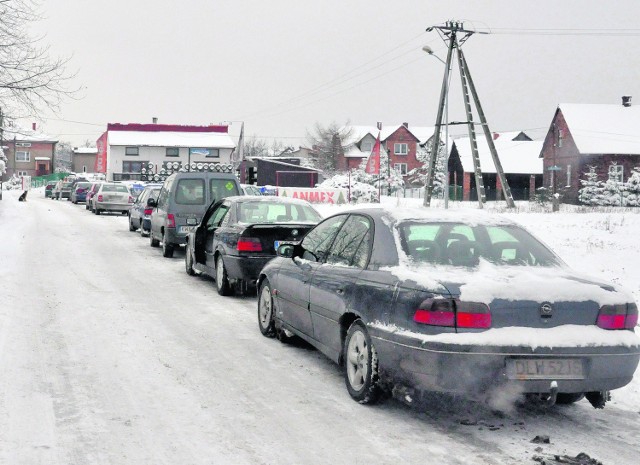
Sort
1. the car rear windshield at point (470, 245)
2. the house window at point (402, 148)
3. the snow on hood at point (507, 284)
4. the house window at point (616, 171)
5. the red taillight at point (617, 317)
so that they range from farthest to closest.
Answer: the house window at point (402, 148)
the house window at point (616, 171)
the car rear windshield at point (470, 245)
the red taillight at point (617, 317)
the snow on hood at point (507, 284)

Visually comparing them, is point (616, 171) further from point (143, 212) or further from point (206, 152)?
point (206, 152)

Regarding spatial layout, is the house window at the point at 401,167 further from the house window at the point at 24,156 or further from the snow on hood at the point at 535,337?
the snow on hood at the point at 535,337

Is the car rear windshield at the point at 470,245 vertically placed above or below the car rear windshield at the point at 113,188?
below

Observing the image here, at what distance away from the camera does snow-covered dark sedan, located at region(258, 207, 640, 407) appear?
4891 millimetres

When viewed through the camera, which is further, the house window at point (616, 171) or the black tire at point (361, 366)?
the house window at point (616, 171)

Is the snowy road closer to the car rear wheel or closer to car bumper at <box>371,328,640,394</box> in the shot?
car bumper at <box>371,328,640,394</box>

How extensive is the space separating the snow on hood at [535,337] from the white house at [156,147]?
7438cm

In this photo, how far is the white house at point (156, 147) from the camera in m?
79.8

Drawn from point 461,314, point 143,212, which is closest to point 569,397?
point 461,314

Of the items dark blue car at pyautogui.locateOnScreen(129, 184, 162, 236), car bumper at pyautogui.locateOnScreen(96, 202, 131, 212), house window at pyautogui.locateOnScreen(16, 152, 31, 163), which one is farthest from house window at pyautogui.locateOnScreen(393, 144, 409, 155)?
dark blue car at pyautogui.locateOnScreen(129, 184, 162, 236)

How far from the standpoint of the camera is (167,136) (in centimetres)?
8331

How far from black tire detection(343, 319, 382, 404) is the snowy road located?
0.37 feet

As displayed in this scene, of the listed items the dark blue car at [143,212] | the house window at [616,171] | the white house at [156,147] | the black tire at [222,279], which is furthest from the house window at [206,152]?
the black tire at [222,279]

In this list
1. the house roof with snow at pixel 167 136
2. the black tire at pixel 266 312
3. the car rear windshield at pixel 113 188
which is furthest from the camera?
the house roof with snow at pixel 167 136
